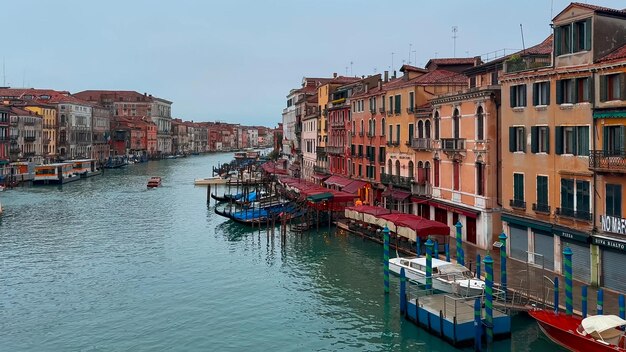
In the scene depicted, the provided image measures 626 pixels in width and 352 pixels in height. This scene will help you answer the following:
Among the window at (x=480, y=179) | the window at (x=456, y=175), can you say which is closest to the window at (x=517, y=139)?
the window at (x=480, y=179)

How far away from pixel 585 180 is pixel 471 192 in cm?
826

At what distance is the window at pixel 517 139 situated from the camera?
25234mm

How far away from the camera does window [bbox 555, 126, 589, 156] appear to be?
2183 cm

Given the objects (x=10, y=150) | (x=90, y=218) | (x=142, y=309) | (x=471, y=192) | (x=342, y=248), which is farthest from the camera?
(x=10, y=150)

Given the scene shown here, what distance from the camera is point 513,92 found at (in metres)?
25.6

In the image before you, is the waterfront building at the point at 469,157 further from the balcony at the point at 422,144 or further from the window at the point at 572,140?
the window at the point at 572,140

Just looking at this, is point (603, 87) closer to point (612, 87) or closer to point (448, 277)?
point (612, 87)

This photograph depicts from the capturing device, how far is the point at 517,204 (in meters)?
25.5

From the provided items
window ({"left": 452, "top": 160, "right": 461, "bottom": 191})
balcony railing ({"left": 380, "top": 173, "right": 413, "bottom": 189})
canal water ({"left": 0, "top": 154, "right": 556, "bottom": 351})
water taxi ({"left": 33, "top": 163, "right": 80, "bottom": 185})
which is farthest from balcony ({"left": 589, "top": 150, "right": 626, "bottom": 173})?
water taxi ({"left": 33, "top": 163, "right": 80, "bottom": 185})

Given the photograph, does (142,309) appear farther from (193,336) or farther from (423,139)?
(423,139)

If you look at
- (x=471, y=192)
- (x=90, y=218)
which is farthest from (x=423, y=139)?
(x=90, y=218)

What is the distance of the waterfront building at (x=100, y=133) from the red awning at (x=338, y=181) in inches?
3059

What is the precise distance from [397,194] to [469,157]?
8645 millimetres

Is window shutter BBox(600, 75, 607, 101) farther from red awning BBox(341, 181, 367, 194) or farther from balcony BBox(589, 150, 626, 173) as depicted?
red awning BBox(341, 181, 367, 194)
